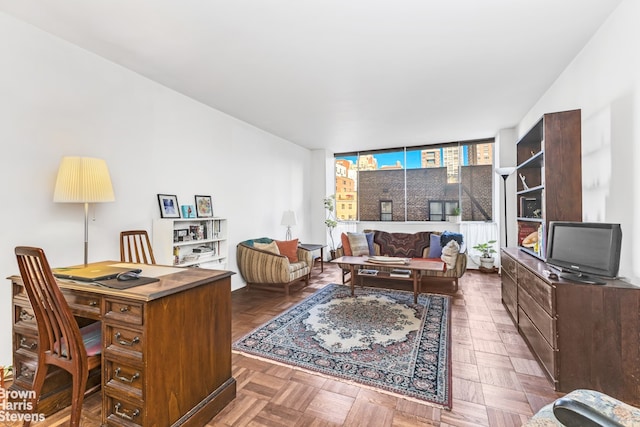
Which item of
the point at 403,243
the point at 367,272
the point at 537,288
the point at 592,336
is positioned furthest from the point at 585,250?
the point at 403,243

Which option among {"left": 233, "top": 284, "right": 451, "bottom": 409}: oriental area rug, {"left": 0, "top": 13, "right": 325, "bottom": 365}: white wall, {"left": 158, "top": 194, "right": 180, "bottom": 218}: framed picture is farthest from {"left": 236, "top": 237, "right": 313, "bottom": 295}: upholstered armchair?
{"left": 158, "top": 194, "right": 180, "bottom": 218}: framed picture

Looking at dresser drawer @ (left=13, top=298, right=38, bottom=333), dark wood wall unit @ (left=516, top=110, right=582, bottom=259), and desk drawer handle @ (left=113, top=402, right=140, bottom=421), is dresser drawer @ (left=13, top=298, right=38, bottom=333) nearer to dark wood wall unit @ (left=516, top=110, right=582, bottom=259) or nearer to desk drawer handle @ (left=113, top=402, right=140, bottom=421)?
desk drawer handle @ (left=113, top=402, right=140, bottom=421)

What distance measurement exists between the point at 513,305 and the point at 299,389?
2445 mm

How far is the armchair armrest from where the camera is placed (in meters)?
0.80

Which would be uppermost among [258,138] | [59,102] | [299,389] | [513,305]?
[258,138]

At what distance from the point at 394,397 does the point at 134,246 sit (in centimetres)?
264

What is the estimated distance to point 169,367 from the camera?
4.83 feet

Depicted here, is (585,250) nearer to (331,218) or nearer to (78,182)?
(78,182)

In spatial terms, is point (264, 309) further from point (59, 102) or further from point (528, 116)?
point (528, 116)

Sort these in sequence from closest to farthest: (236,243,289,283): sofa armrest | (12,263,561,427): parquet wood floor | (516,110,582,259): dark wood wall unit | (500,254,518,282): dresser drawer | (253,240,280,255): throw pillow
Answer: (12,263,561,427): parquet wood floor
(516,110,582,259): dark wood wall unit
(500,254,518,282): dresser drawer
(236,243,289,283): sofa armrest
(253,240,280,255): throw pillow

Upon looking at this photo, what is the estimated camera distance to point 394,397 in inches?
73.9

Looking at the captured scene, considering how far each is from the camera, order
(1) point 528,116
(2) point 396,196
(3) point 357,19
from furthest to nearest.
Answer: (2) point 396,196, (1) point 528,116, (3) point 357,19

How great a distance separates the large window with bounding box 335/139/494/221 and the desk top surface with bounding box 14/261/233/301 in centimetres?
543

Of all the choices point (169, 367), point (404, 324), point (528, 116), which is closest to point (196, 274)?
point (169, 367)
